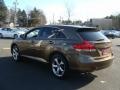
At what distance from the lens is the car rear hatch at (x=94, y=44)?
7.23 metres

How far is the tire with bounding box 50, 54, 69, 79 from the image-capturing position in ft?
24.9

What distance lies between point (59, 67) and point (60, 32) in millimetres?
1088

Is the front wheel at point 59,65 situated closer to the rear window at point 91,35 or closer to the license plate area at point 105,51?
the rear window at point 91,35

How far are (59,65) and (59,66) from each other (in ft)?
0.10

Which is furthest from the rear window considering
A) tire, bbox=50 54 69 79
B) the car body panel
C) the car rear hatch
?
tire, bbox=50 54 69 79

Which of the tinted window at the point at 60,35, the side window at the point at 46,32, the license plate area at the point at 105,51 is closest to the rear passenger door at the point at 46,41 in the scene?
the side window at the point at 46,32

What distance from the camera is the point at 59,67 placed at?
7.82 metres

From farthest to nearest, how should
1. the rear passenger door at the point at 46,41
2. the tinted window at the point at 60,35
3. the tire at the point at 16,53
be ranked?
the tire at the point at 16,53, the rear passenger door at the point at 46,41, the tinted window at the point at 60,35

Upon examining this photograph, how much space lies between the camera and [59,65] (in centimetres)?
781

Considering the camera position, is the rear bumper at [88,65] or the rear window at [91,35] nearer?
the rear bumper at [88,65]

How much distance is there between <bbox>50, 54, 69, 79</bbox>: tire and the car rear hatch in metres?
0.71

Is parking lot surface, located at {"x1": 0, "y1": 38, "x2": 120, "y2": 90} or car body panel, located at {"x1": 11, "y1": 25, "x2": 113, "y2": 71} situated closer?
parking lot surface, located at {"x1": 0, "y1": 38, "x2": 120, "y2": 90}

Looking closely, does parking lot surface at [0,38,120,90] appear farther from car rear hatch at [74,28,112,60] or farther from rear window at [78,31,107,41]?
rear window at [78,31,107,41]

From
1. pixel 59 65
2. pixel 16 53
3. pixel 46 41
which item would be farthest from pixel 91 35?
pixel 16 53
